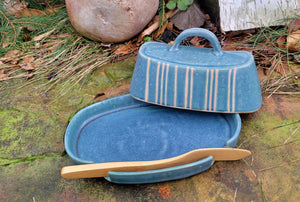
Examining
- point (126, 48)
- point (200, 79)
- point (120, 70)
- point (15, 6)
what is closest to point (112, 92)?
point (120, 70)

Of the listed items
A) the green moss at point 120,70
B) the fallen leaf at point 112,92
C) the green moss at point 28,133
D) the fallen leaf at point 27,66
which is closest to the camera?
the green moss at point 28,133

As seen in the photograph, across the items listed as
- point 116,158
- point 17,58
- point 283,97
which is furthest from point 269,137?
point 17,58

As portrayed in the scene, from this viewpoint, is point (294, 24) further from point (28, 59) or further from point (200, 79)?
point (28, 59)

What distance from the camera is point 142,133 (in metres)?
1.38

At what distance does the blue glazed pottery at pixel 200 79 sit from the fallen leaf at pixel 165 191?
→ 399 millimetres

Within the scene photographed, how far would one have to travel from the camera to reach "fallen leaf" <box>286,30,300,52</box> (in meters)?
1.79

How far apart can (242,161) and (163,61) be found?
58 cm

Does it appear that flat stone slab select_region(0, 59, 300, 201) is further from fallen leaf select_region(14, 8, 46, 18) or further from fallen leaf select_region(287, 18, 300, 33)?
fallen leaf select_region(14, 8, 46, 18)

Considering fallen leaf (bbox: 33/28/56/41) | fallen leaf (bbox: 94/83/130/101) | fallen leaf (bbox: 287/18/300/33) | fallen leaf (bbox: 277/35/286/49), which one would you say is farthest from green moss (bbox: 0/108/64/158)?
fallen leaf (bbox: 287/18/300/33)

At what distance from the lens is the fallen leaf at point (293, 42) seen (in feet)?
5.87

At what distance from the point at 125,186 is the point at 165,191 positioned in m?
0.17

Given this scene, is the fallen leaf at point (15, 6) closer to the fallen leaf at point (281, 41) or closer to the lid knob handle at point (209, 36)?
the lid knob handle at point (209, 36)

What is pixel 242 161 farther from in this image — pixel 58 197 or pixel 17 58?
pixel 17 58

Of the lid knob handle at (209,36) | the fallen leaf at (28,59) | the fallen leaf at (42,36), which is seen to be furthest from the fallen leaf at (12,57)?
the lid knob handle at (209,36)
